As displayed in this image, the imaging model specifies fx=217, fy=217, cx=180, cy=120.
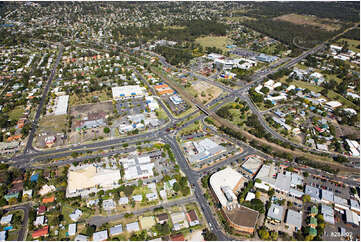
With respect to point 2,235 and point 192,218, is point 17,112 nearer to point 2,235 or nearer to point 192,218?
point 2,235

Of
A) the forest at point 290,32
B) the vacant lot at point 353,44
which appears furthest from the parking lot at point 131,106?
the vacant lot at point 353,44

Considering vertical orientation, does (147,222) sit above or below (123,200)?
below

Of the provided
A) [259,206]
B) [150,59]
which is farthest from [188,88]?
[259,206]

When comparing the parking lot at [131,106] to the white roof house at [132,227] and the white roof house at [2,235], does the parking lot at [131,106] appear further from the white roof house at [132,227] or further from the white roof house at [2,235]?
the white roof house at [2,235]

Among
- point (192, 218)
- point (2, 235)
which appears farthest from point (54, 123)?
point (192, 218)

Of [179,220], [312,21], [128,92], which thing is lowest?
[179,220]

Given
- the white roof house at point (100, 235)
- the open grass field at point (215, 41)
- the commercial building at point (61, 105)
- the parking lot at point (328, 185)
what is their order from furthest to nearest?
the open grass field at point (215, 41) < the commercial building at point (61, 105) < the parking lot at point (328, 185) < the white roof house at point (100, 235)
